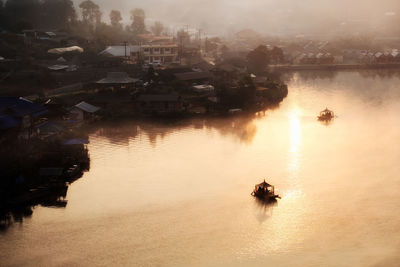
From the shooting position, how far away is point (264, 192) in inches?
394

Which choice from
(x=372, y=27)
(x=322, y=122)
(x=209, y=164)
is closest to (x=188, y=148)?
(x=209, y=164)

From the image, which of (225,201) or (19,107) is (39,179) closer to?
(19,107)

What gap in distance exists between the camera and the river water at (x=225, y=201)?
8.06 meters

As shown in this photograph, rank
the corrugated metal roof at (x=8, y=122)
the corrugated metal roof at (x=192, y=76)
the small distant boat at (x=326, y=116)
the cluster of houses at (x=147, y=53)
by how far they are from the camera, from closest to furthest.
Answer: the corrugated metal roof at (x=8, y=122)
the small distant boat at (x=326, y=116)
the corrugated metal roof at (x=192, y=76)
the cluster of houses at (x=147, y=53)

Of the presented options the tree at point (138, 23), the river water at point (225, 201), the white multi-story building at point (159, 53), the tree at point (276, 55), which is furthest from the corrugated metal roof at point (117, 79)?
the tree at point (138, 23)

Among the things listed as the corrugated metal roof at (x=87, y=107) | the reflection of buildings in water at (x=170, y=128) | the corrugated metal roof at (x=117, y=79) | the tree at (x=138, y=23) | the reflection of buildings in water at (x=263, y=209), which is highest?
the tree at (x=138, y=23)

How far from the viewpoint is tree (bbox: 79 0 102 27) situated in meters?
32.5

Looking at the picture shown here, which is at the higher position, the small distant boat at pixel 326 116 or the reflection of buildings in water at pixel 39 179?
the small distant boat at pixel 326 116

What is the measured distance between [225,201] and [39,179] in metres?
3.90

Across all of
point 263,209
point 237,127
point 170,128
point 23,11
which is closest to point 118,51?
point 23,11

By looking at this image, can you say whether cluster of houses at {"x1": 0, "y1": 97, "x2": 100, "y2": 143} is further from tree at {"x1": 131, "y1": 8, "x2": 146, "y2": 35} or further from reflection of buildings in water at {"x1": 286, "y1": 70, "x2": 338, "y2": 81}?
tree at {"x1": 131, "y1": 8, "x2": 146, "y2": 35}

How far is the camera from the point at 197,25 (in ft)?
227

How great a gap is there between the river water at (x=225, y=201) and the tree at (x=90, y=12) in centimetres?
1916

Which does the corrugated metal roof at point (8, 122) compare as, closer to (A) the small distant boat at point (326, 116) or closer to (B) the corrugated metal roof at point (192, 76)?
(B) the corrugated metal roof at point (192, 76)
